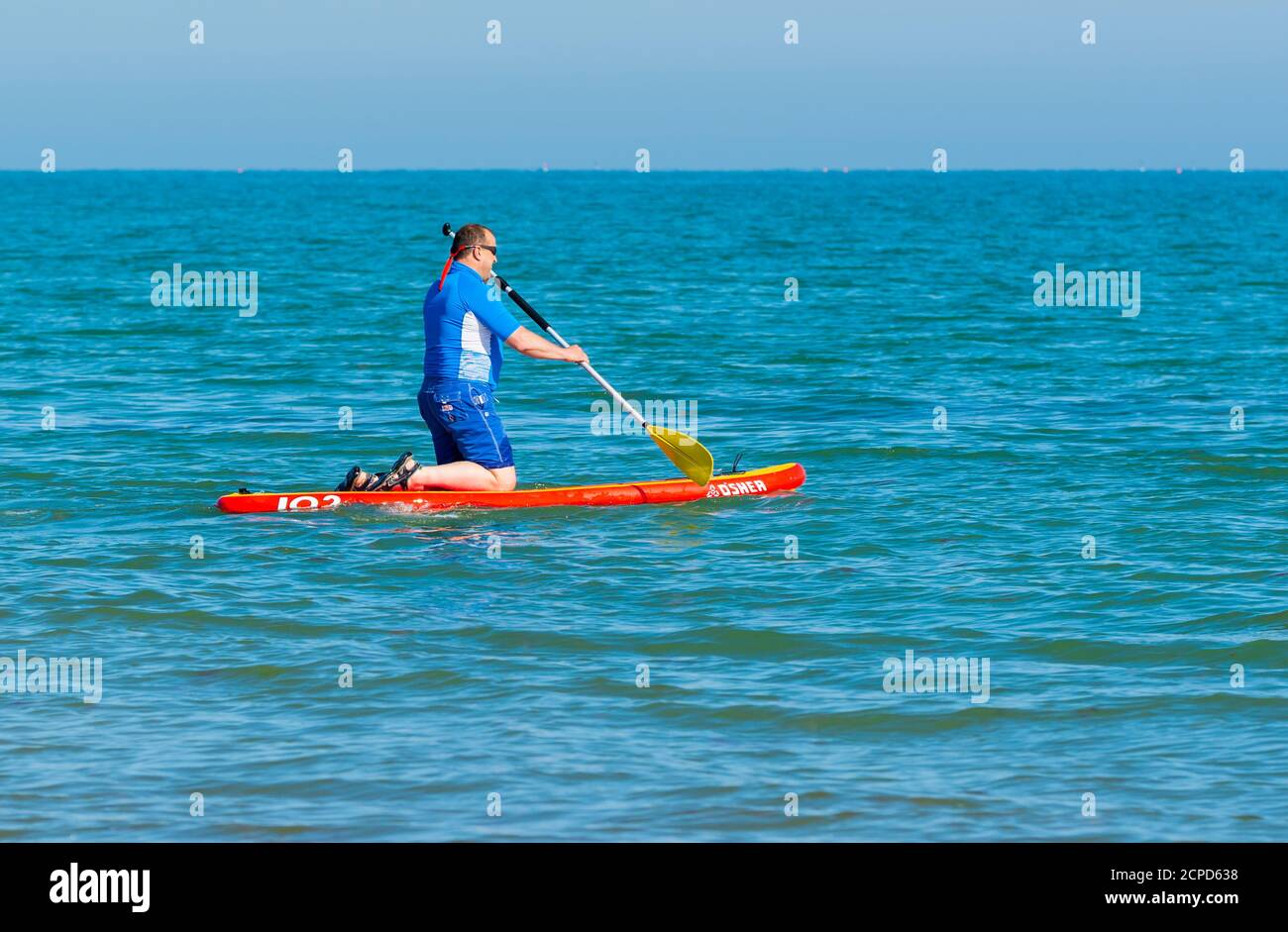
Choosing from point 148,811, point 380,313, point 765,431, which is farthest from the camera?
point 380,313

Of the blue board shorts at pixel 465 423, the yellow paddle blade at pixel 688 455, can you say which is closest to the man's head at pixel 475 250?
the blue board shorts at pixel 465 423

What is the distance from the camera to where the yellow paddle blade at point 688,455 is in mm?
13117

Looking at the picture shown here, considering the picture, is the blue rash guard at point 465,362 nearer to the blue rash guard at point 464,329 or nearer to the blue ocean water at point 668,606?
the blue rash guard at point 464,329

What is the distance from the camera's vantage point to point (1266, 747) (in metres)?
7.36

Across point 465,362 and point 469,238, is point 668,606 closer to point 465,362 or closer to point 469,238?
point 465,362

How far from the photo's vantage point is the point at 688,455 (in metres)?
13.2

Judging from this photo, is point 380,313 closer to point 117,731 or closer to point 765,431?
point 765,431

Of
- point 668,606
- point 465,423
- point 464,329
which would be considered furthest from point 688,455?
point 668,606

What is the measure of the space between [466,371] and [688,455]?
2.09 meters

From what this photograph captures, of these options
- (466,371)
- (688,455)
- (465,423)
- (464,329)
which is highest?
(464,329)

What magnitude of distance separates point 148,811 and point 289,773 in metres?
0.65

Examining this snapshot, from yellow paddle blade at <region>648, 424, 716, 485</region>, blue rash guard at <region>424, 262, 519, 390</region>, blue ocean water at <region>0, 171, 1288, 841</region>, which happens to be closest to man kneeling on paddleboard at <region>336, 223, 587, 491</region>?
blue rash guard at <region>424, 262, 519, 390</region>
